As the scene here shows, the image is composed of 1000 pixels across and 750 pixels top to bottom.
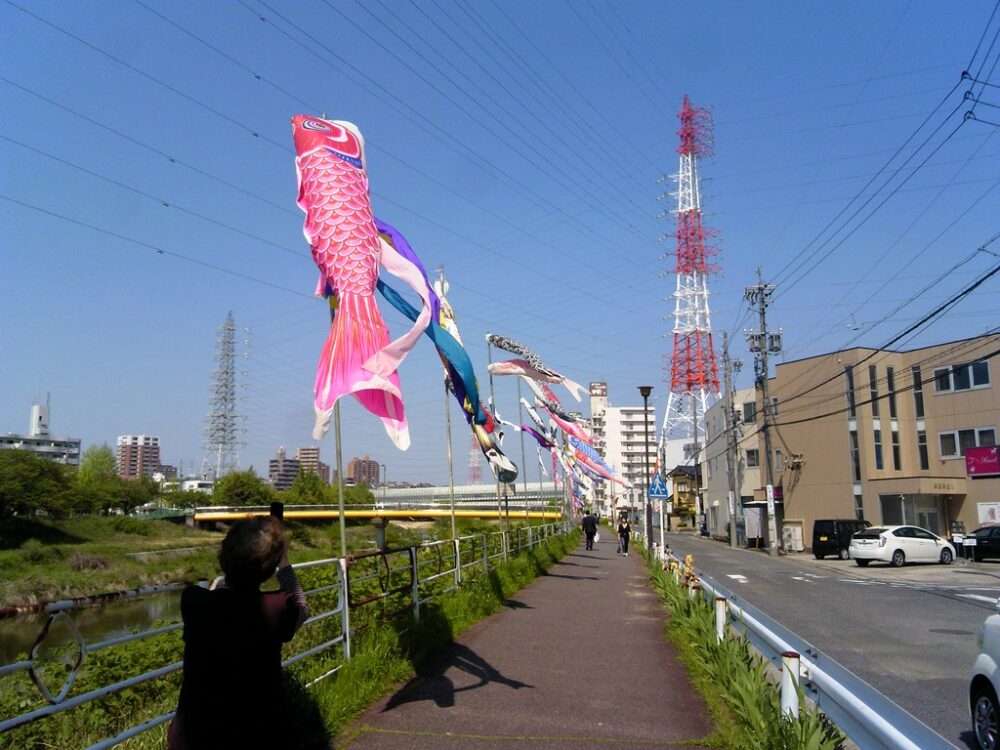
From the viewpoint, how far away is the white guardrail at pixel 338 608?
3525 millimetres

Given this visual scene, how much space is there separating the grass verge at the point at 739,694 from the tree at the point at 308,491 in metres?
78.7

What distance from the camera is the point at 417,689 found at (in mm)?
7070

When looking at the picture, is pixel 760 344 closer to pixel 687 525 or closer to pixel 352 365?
pixel 352 365

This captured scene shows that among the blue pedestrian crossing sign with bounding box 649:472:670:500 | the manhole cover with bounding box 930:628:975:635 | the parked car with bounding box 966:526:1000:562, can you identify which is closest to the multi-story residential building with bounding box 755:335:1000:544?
the parked car with bounding box 966:526:1000:562

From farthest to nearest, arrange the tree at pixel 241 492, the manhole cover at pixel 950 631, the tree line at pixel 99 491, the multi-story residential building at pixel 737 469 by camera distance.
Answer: the tree at pixel 241 492 → the tree line at pixel 99 491 → the multi-story residential building at pixel 737 469 → the manhole cover at pixel 950 631

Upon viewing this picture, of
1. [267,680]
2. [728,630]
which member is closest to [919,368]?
[728,630]

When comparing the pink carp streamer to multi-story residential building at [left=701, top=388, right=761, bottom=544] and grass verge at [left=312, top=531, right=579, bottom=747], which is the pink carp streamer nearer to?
grass verge at [left=312, top=531, right=579, bottom=747]

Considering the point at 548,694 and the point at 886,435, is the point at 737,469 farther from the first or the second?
the point at 548,694

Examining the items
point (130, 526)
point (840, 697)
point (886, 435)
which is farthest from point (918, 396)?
point (130, 526)

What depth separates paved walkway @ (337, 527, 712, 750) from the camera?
5719 millimetres

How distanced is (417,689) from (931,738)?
503 centimetres

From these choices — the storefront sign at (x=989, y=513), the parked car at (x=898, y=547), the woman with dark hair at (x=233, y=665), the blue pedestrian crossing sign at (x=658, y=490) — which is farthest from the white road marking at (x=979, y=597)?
the woman with dark hair at (x=233, y=665)

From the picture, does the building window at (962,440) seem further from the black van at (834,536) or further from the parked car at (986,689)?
the parked car at (986,689)

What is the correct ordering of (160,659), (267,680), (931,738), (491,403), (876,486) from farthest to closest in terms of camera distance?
(876,486)
(491,403)
(160,659)
(267,680)
(931,738)
